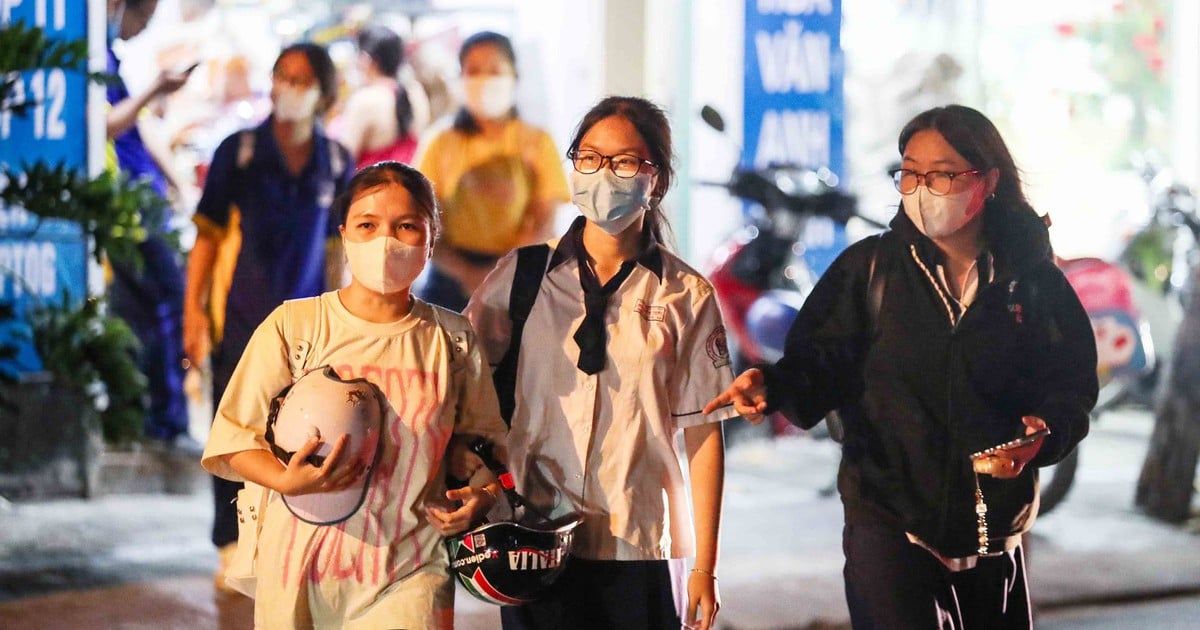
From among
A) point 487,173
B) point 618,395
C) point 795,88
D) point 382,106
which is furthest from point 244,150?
point 795,88

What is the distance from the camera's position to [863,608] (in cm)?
332

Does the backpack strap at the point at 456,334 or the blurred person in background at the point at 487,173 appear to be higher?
the blurred person in background at the point at 487,173

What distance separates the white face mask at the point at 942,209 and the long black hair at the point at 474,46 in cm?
420

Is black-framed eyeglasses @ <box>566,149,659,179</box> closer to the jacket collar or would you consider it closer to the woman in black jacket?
the jacket collar

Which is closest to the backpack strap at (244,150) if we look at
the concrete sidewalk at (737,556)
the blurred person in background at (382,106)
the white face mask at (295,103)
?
the white face mask at (295,103)

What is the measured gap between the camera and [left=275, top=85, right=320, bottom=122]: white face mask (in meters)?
5.80

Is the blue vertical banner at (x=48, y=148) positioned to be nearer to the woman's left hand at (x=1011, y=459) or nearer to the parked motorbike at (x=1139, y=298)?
the parked motorbike at (x=1139, y=298)

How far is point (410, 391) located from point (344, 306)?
0.79 ft

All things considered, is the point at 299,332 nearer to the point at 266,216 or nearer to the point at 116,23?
the point at 266,216

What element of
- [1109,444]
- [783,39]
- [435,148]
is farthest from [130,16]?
[1109,444]

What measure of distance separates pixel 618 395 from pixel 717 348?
0.83ft

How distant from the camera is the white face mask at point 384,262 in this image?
2.85 metres

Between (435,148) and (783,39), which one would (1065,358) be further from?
(783,39)

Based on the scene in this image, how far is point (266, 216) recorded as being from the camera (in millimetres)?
5793
